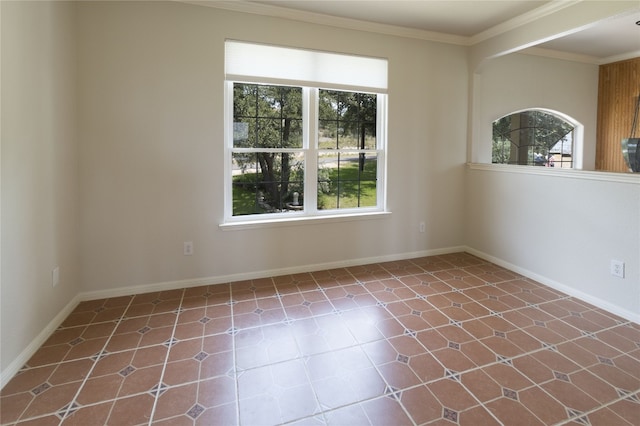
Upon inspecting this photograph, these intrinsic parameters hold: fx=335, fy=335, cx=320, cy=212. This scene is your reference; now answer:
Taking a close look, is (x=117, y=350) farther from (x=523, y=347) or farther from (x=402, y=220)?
(x=402, y=220)

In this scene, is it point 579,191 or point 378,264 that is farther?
point 378,264

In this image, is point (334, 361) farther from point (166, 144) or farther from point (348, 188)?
point (166, 144)

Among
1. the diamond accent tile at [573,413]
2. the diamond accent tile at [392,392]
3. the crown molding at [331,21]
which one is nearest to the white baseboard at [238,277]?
the diamond accent tile at [392,392]

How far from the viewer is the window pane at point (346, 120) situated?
11.9 feet

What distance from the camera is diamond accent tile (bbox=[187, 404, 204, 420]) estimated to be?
5.33ft

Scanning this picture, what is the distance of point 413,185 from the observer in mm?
4004

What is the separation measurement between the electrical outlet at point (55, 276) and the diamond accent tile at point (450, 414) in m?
2.70

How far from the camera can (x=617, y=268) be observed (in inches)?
106

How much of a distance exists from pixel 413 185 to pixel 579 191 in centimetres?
158

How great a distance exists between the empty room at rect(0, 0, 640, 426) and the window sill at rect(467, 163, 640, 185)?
0.03 metres

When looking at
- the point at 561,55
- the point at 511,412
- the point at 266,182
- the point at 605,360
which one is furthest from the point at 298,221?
the point at 561,55

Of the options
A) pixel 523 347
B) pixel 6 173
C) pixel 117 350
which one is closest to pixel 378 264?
pixel 523 347

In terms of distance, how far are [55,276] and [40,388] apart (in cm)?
92

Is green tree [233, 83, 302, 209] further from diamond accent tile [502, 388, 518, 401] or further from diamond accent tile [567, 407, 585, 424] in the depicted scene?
diamond accent tile [567, 407, 585, 424]
